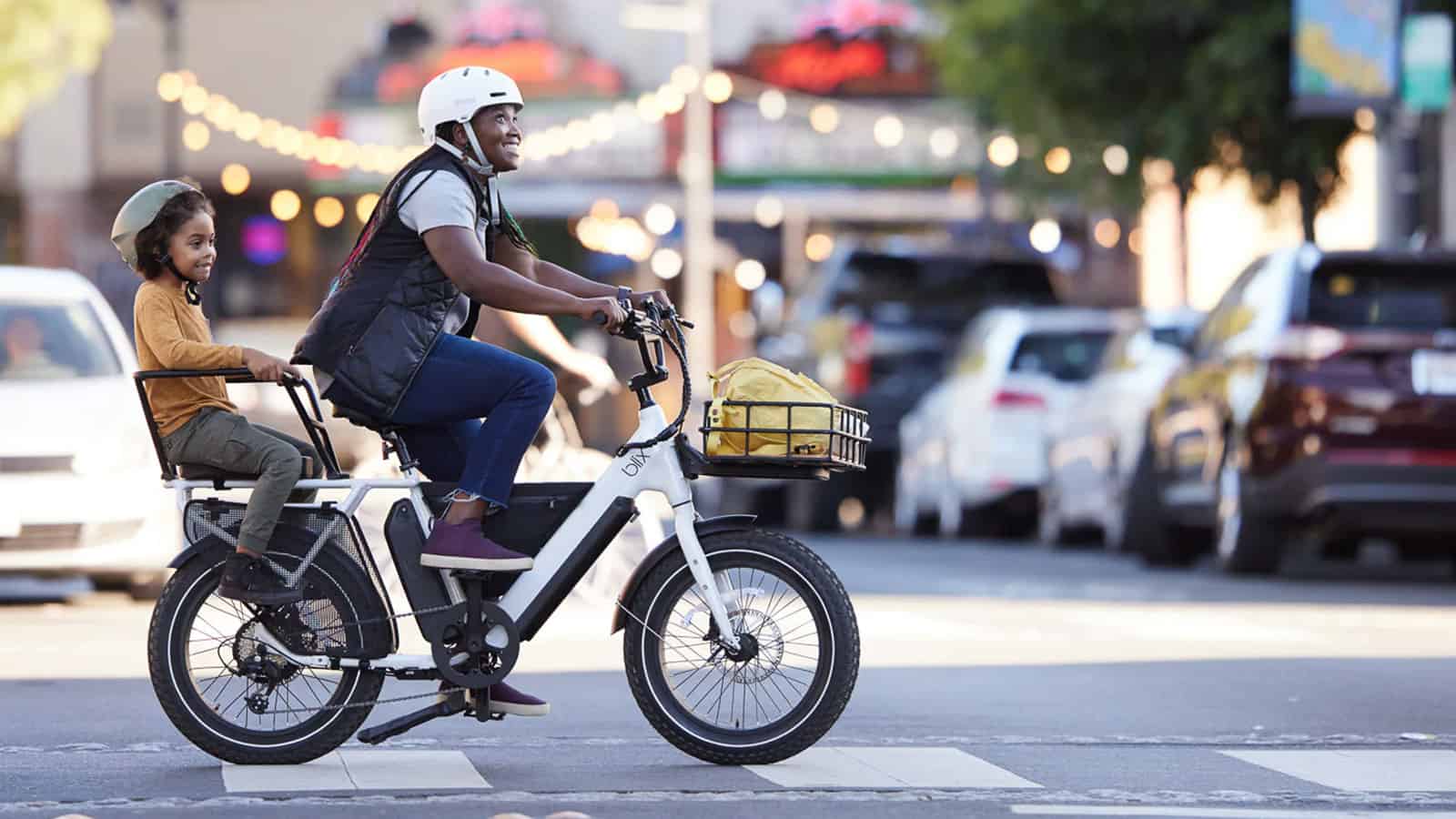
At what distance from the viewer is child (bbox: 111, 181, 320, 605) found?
801 centimetres

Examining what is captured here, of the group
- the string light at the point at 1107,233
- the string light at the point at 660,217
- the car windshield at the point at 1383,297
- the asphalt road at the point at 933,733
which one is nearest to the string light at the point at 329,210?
the string light at the point at 660,217

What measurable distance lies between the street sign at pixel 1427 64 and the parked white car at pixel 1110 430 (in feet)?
7.17

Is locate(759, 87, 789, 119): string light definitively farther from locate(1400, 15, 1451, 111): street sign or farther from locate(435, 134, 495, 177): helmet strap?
locate(435, 134, 495, 177): helmet strap

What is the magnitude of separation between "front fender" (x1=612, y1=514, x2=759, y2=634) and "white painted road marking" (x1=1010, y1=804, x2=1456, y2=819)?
1.16 meters

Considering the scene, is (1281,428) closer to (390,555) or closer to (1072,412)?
(1072,412)

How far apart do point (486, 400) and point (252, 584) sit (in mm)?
769

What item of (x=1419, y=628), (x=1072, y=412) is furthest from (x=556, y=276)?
(x=1072, y=412)

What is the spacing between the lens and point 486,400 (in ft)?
26.0

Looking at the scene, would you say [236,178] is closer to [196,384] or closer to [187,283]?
[187,283]

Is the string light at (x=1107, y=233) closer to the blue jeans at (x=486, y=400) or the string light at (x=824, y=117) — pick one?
the string light at (x=824, y=117)

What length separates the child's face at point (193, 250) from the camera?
813 centimetres

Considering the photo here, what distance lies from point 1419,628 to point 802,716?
6.00 meters

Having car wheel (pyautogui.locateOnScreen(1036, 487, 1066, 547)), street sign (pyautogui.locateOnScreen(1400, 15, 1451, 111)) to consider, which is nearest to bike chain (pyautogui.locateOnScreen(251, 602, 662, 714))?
car wheel (pyautogui.locateOnScreen(1036, 487, 1066, 547))

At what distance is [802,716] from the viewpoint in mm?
7969
